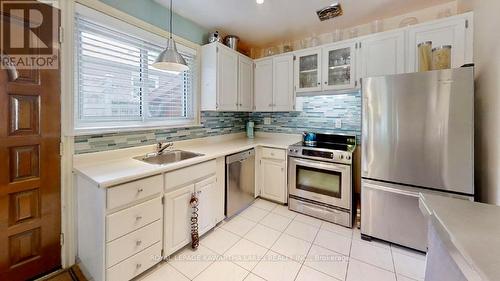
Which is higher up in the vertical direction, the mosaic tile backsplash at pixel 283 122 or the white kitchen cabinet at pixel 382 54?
the white kitchen cabinet at pixel 382 54

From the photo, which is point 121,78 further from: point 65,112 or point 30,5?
point 30,5

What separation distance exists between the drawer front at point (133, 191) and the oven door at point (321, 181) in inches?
65.7

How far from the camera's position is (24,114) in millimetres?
1489

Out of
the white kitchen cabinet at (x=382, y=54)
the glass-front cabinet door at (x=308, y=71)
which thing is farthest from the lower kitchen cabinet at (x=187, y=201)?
the white kitchen cabinet at (x=382, y=54)

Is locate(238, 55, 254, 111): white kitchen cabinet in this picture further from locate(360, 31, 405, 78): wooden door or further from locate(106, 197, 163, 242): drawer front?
locate(106, 197, 163, 242): drawer front

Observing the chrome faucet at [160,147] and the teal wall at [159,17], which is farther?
the chrome faucet at [160,147]

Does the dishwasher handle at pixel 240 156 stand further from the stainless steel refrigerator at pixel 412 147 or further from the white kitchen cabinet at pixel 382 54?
the white kitchen cabinet at pixel 382 54

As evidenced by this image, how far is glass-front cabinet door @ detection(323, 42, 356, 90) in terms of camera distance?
2514 millimetres

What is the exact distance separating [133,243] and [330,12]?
9.80 ft

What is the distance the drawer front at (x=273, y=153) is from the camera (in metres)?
2.83

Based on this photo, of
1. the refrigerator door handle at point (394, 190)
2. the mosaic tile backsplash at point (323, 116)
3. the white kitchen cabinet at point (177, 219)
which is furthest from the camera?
the mosaic tile backsplash at point (323, 116)

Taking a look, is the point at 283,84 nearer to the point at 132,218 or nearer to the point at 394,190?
the point at 394,190

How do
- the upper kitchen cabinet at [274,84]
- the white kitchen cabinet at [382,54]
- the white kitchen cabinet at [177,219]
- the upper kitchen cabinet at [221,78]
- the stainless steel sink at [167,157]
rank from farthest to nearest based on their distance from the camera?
the upper kitchen cabinet at [274,84] → the upper kitchen cabinet at [221,78] → the white kitchen cabinet at [382,54] → the stainless steel sink at [167,157] → the white kitchen cabinet at [177,219]

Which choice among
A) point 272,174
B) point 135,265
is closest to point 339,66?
point 272,174
